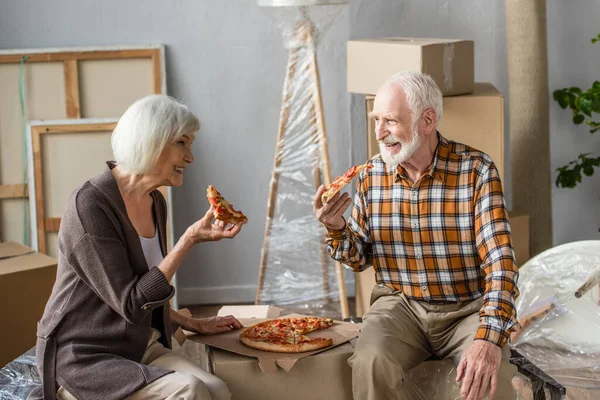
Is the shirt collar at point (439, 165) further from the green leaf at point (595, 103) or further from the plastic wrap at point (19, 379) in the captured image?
the green leaf at point (595, 103)

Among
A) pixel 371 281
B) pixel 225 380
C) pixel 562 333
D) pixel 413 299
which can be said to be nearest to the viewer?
pixel 225 380

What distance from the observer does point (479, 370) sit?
2135 mm

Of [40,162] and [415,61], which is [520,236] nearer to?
[415,61]

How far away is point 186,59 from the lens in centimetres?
418

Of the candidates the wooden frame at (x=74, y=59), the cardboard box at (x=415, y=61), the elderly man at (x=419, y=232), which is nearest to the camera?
the elderly man at (x=419, y=232)

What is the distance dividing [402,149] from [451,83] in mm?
1012

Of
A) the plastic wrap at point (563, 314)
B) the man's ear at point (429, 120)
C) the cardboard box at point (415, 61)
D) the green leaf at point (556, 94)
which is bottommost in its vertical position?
the plastic wrap at point (563, 314)

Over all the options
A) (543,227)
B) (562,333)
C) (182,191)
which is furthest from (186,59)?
(562,333)

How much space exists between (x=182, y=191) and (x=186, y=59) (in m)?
0.66

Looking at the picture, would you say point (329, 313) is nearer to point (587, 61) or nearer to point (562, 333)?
point (562, 333)

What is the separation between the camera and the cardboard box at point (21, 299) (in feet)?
10.2

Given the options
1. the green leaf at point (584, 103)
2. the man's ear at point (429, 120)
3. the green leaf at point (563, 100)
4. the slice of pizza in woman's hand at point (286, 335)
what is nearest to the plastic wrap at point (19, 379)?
the slice of pizza in woman's hand at point (286, 335)

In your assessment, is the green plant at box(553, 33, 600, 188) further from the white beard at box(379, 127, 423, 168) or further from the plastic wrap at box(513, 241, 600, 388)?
the white beard at box(379, 127, 423, 168)

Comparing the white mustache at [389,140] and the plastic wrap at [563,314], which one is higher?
the white mustache at [389,140]
